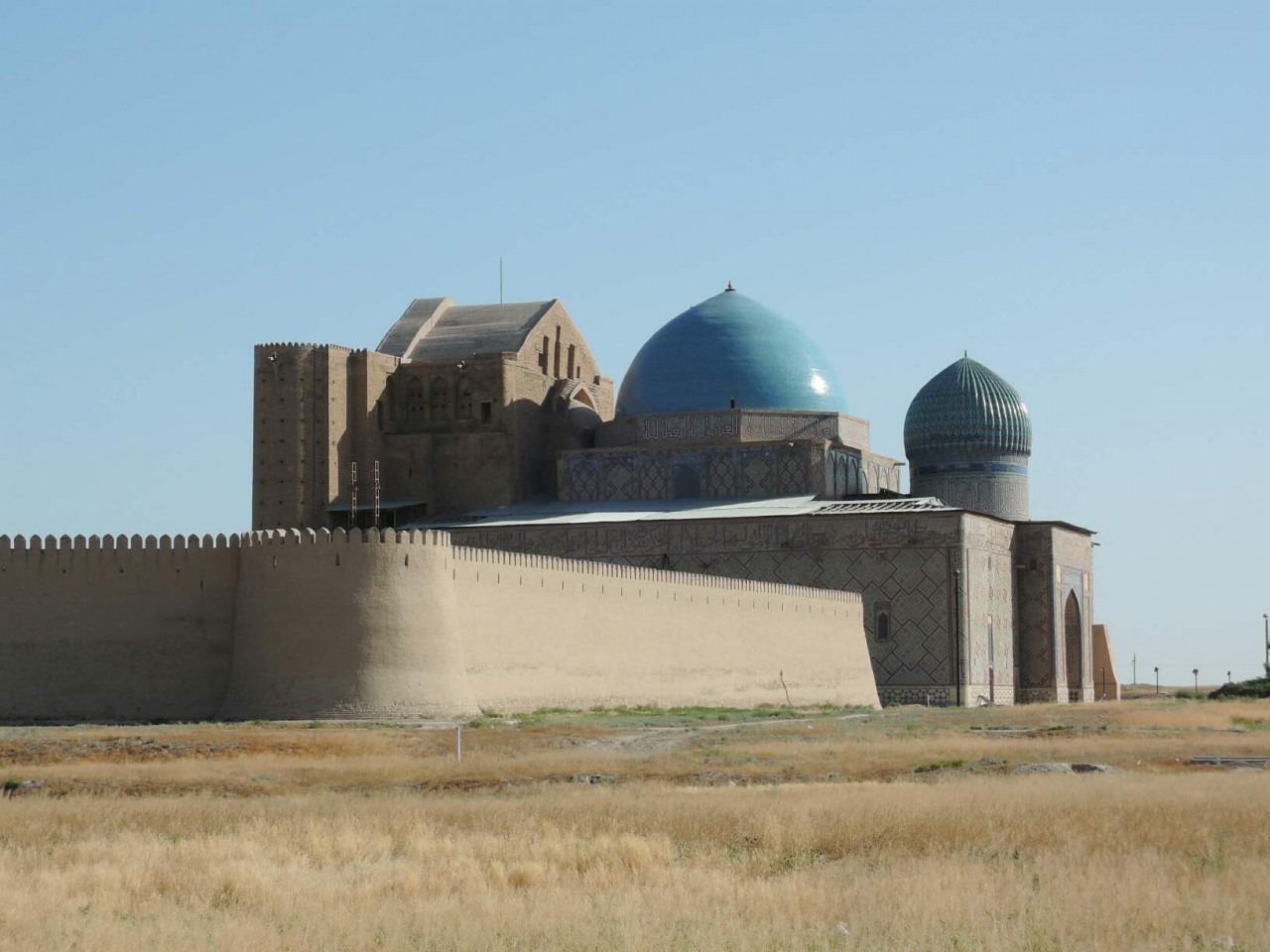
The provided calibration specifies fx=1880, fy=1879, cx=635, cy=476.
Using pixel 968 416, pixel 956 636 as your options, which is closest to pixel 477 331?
pixel 968 416

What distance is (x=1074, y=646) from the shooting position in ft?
151

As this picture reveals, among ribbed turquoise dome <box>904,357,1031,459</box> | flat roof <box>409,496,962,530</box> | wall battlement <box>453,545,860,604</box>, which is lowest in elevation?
wall battlement <box>453,545,860,604</box>

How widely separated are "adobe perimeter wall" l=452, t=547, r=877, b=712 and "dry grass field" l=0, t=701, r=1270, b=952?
286 inches

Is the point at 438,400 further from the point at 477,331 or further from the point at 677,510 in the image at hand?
the point at 677,510

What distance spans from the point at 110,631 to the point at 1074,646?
1026 inches

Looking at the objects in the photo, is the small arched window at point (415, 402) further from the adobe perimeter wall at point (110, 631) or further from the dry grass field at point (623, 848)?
the dry grass field at point (623, 848)

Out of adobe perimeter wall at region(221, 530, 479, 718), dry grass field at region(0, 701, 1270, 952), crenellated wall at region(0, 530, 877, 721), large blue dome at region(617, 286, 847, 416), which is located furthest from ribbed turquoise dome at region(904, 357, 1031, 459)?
dry grass field at region(0, 701, 1270, 952)

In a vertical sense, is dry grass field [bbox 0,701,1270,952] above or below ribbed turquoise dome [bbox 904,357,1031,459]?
below

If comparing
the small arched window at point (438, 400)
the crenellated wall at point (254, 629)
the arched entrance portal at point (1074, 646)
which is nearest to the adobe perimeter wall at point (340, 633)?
the crenellated wall at point (254, 629)

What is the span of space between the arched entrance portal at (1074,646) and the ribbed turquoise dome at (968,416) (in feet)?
18.1

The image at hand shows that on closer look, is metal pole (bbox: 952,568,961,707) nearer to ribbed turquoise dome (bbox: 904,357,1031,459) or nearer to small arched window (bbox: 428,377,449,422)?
ribbed turquoise dome (bbox: 904,357,1031,459)

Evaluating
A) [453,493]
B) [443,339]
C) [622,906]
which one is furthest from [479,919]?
[443,339]

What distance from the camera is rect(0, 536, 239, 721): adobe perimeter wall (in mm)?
27391

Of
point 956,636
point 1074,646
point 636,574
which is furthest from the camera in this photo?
point 1074,646
